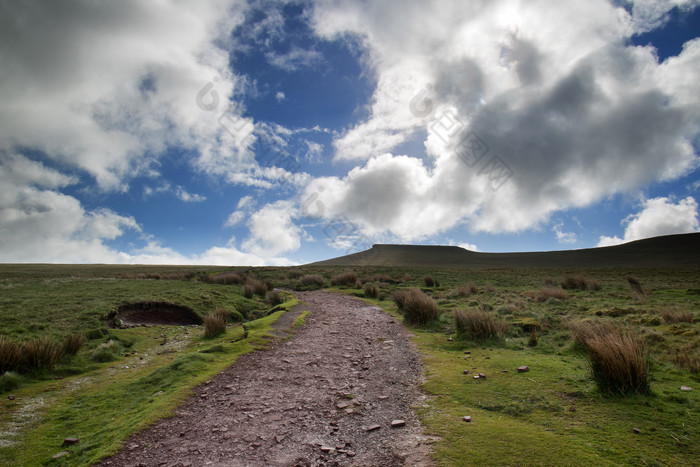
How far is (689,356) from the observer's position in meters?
7.18

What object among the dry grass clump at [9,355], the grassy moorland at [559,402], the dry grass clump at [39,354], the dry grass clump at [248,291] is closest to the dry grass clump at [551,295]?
the grassy moorland at [559,402]

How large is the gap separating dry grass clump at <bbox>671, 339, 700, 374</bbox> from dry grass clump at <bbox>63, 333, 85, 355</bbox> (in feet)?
51.2

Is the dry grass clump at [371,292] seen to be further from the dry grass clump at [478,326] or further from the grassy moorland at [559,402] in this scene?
the grassy moorland at [559,402]

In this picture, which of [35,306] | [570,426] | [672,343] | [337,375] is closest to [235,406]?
[337,375]

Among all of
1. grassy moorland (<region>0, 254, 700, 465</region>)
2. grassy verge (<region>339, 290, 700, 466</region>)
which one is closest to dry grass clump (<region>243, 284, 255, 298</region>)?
grassy moorland (<region>0, 254, 700, 465</region>)

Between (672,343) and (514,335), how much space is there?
3.86 m

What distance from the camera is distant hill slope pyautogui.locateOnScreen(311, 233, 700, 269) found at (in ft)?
249

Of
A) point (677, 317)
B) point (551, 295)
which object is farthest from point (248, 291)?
point (677, 317)

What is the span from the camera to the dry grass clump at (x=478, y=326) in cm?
1016

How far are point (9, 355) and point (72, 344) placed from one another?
1.79m

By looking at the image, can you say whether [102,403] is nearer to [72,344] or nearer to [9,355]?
[9,355]

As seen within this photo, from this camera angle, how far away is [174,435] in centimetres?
494

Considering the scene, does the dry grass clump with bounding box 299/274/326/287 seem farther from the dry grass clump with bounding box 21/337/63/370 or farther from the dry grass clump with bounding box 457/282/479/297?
the dry grass clump with bounding box 21/337/63/370

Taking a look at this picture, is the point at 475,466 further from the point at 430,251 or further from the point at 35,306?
the point at 430,251
